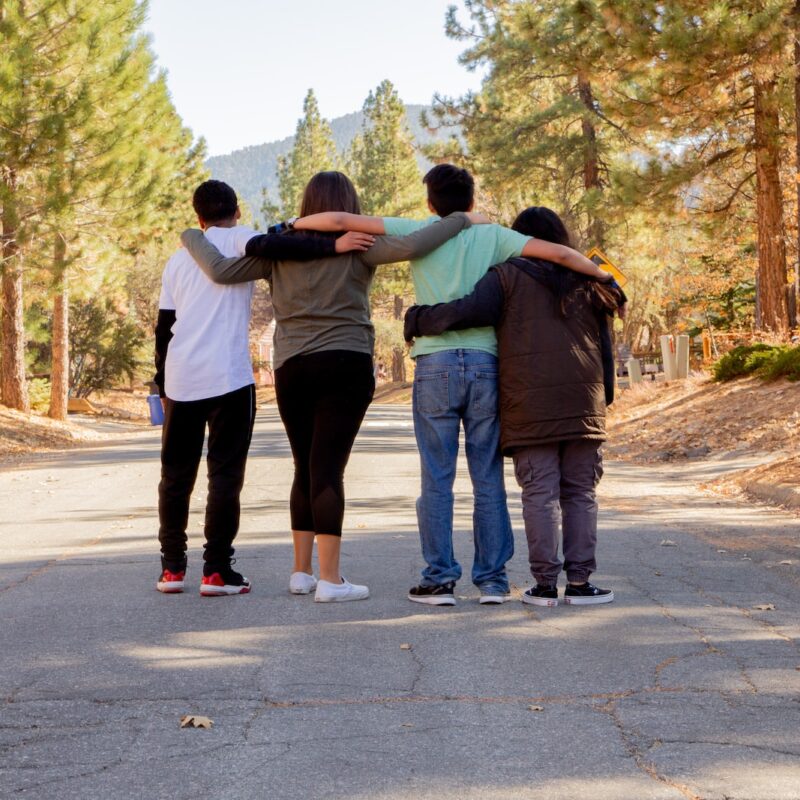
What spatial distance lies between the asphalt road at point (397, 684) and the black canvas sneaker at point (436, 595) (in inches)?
3.6

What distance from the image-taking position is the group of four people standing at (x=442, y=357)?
18.9 feet

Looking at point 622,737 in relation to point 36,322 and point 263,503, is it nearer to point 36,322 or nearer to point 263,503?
point 263,503

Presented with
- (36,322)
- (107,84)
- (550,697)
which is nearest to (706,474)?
(550,697)

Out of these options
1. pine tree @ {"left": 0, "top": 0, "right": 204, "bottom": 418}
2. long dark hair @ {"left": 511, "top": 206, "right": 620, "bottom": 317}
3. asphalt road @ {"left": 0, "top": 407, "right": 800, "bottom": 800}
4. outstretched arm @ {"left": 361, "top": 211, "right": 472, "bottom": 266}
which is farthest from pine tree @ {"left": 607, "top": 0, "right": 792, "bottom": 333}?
outstretched arm @ {"left": 361, "top": 211, "right": 472, "bottom": 266}

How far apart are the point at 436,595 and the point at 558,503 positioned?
72 centimetres

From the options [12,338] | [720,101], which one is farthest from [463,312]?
[12,338]

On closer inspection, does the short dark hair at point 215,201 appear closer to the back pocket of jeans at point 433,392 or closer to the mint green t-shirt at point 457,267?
the mint green t-shirt at point 457,267

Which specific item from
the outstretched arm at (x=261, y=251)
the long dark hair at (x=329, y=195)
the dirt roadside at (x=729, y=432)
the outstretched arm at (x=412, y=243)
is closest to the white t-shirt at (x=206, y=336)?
the outstretched arm at (x=261, y=251)

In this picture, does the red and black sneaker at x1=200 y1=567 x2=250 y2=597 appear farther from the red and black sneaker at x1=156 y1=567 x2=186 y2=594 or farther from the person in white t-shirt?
the red and black sneaker at x1=156 y1=567 x2=186 y2=594

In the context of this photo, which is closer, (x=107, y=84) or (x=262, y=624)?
(x=262, y=624)

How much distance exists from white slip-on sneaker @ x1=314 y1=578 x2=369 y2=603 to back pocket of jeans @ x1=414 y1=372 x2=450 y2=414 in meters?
0.93

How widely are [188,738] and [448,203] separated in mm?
3036

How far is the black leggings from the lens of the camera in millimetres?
5754

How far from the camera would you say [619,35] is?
1958 centimetres
